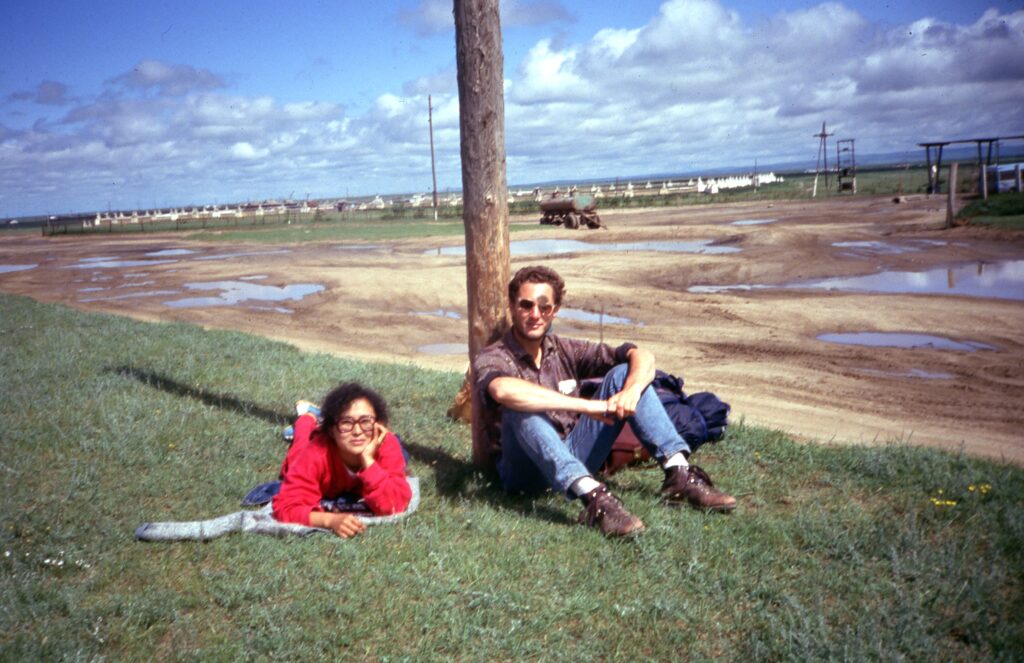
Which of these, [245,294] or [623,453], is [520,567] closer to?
[623,453]

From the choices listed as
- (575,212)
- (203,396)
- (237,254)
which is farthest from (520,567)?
(575,212)

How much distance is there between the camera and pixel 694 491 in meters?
4.45

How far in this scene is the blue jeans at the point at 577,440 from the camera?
426 cm

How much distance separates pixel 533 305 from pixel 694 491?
4.34 feet

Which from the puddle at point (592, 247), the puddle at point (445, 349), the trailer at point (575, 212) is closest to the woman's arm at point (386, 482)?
the puddle at point (445, 349)

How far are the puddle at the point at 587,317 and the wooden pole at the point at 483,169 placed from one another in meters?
6.64

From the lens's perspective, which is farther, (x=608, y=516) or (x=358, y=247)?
(x=358, y=247)

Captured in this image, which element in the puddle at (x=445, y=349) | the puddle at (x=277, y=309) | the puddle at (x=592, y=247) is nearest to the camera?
the puddle at (x=445, y=349)

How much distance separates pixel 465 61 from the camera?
5.18 m

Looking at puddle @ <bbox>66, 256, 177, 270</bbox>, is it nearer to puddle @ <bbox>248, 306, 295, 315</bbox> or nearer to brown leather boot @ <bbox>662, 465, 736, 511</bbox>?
puddle @ <bbox>248, 306, 295, 315</bbox>

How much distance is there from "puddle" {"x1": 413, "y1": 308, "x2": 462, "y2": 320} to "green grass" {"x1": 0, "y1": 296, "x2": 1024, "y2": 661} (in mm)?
7524

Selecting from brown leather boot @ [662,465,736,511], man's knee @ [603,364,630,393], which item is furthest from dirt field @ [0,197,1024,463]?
man's knee @ [603,364,630,393]

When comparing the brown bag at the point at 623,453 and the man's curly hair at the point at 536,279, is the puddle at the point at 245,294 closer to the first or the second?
the brown bag at the point at 623,453

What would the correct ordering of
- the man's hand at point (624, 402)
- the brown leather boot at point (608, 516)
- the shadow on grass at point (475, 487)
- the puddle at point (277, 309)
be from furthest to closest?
the puddle at point (277, 309) < the shadow on grass at point (475, 487) < the man's hand at point (624, 402) < the brown leather boot at point (608, 516)
